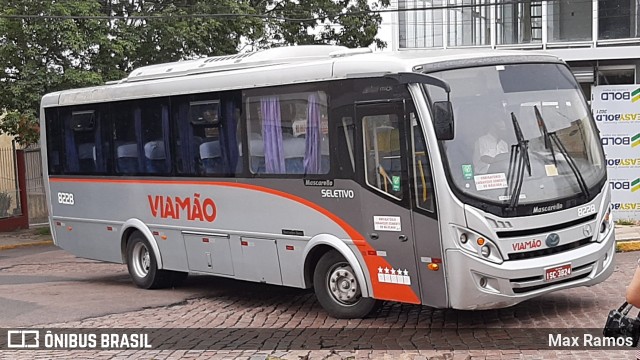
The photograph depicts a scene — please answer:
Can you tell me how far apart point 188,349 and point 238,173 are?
9.64ft

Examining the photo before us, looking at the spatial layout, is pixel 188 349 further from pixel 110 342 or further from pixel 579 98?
pixel 579 98

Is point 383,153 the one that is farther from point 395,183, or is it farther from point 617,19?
point 617,19

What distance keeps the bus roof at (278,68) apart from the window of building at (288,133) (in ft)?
0.76

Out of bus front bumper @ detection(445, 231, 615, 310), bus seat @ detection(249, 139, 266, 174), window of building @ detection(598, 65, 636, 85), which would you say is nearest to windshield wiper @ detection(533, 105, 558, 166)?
bus front bumper @ detection(445, 231, 615, 310)

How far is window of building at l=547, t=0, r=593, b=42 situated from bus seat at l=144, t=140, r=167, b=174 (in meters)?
14.0

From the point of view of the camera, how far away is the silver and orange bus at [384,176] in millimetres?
8812

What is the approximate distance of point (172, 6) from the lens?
918 inches

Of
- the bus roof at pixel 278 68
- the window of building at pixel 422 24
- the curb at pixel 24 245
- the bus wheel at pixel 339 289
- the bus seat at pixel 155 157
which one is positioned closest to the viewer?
the bus roof at pixel 278 68

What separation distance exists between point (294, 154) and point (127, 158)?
3.92 m

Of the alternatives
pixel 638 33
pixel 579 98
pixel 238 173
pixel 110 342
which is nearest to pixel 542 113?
pixel 579 98

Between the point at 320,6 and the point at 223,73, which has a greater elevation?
the point at 320,6

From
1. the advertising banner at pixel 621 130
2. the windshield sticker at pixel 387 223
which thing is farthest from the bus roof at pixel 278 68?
the advertising banner at pixel 621 130

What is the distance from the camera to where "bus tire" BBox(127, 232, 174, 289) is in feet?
43.0

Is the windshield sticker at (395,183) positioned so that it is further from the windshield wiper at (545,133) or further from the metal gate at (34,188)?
the metal gate at (34,188)
